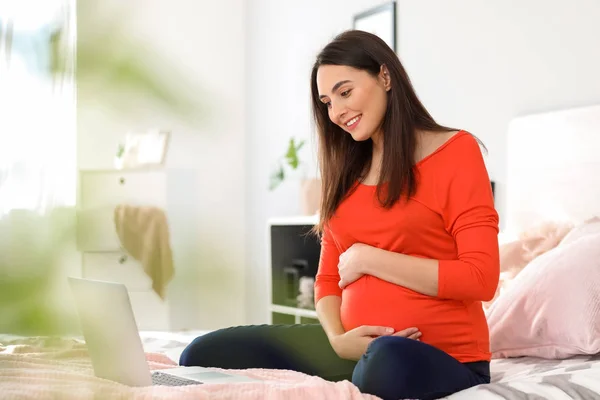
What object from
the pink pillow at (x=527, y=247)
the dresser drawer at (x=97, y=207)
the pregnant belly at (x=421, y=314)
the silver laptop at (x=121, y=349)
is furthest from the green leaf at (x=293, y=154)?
the dresser drawer at (x=97, y=207)

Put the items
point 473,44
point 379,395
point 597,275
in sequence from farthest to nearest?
point 473,44
point 597,275
point 379,395

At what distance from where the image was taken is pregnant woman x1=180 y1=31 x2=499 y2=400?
55.6 inches

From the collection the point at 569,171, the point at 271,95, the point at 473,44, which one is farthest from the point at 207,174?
the point at 569,171

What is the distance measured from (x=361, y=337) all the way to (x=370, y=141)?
0.48m

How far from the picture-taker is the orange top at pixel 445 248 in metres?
1.43

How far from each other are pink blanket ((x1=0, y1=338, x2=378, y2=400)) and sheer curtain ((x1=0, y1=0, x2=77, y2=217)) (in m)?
0.08

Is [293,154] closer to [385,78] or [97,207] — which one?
[385,78]

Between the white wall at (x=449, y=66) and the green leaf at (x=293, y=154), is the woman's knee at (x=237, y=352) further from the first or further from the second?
the green leaf at (x=293, y=154)

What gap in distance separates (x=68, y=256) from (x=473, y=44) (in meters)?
2.89

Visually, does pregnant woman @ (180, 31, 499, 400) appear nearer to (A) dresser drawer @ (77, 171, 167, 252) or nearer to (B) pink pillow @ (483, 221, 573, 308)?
(B) pink pillow @ (483, 221, 573, 308)

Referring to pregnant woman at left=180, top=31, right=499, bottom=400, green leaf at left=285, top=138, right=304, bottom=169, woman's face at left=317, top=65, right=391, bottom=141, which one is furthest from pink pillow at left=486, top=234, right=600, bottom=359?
green leaf at left=285, top=138, right=304, bottom=169

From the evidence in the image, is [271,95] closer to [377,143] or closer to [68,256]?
[377,143]

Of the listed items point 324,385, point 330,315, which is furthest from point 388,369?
point 330,315

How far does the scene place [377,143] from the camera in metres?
1.68
